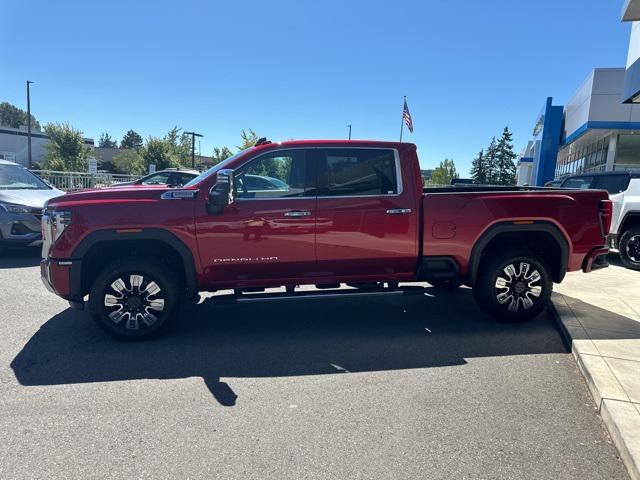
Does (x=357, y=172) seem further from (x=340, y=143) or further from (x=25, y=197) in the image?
(x=25, y=197)

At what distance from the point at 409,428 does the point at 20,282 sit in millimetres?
6586

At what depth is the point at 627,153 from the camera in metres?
20.0

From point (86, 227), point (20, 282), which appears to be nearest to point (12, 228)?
point (20, 282)

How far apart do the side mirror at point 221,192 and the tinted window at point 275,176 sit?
23 centimetres

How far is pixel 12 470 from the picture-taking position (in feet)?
8.59

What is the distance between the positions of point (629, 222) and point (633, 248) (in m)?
0.56

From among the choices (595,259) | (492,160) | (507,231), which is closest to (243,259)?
(507,231)

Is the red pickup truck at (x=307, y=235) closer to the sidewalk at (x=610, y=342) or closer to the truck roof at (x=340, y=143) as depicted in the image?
the truck roof at (x=340, y=143)

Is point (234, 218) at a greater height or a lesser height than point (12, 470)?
greater

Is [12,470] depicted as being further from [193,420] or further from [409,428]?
[409,428]

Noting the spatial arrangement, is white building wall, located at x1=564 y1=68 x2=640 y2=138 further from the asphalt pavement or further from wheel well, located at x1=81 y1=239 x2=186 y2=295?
wheel well, located at x1=81 y1=239 x2=186 y2=295

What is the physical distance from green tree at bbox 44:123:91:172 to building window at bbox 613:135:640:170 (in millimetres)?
37640

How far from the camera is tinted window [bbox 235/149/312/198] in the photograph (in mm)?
4758

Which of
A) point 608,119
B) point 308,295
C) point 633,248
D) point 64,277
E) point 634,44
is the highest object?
point 634,44
